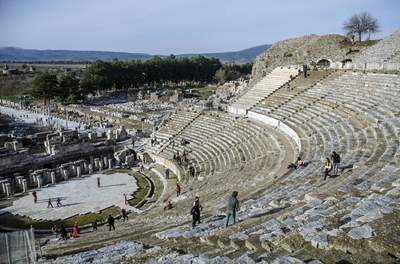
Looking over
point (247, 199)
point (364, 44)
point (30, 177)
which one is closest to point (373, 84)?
point (247, 199)

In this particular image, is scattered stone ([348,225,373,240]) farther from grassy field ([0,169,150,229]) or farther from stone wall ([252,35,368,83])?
stone wall ([252,35,368,83])

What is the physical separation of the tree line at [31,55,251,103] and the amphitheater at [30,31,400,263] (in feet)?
→ 137

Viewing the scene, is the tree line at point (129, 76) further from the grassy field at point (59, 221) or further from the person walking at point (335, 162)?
the person walking at point (335, 162)

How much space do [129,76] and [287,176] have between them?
244 feet

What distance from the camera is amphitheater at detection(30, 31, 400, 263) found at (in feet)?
26.0

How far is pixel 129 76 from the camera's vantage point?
287 feet

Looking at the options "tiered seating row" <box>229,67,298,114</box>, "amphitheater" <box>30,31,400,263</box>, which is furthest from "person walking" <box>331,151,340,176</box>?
"tiered seating row" <box>229,67,298,114</box>

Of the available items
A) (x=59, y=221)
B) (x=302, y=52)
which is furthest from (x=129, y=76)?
(x=59, y=221)

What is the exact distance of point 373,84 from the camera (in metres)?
27.5

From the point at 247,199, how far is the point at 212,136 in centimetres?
1727

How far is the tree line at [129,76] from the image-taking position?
73.4 meters

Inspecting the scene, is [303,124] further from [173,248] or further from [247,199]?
[173,248]

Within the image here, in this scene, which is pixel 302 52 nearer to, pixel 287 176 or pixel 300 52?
pixel 300 52

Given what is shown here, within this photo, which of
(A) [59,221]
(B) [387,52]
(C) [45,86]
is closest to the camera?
(A) [59,221]
